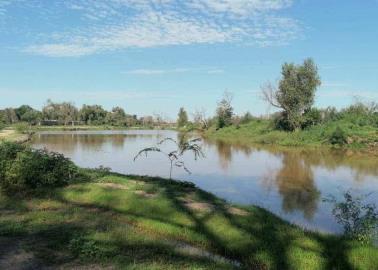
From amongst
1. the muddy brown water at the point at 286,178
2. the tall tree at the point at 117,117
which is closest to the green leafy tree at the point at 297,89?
the muddy brown water at the point at 286,178

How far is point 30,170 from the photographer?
12.6 metres

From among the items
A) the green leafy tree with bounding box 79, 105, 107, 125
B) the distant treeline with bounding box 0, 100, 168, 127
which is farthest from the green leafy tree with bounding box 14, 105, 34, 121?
the green leafy tree with bounding box 79, 105, 107, 125

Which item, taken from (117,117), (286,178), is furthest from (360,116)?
(117,117)

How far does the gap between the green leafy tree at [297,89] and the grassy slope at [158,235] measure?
127ft

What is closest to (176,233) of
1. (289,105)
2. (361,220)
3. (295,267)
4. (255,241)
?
(255,241)

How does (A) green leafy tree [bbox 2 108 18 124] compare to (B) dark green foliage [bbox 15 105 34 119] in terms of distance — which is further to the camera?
(B) dark green foliage [bbox 15 105 34 119]

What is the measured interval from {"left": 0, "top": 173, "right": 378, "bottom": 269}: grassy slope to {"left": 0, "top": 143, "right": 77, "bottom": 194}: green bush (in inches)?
31.9

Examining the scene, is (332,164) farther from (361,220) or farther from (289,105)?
(289,105)

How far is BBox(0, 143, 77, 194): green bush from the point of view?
12.5 meters

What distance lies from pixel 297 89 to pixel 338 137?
10.3 m

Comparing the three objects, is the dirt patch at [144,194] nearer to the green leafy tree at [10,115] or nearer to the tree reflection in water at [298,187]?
the tree reflection in water at [298,187]

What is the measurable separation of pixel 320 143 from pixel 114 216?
34.9m

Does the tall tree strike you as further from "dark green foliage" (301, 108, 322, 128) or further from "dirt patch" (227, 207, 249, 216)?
"dirt patch" (227, 207, 249, 216)

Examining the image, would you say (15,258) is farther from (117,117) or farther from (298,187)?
(117,117)
